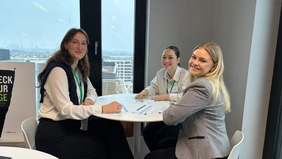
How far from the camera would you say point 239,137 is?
1328 mm

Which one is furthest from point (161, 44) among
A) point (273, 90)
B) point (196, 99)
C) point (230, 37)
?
point (196, 99)

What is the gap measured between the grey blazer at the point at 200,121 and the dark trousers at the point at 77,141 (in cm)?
48

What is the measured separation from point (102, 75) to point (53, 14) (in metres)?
0.86

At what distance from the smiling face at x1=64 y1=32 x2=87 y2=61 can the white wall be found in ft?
3.02

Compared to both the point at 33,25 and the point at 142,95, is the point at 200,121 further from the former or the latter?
the point at 33,25

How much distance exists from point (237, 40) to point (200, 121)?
3.65ft

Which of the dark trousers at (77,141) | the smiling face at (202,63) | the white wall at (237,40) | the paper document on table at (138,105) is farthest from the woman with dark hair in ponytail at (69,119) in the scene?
the white wall at (237,40)

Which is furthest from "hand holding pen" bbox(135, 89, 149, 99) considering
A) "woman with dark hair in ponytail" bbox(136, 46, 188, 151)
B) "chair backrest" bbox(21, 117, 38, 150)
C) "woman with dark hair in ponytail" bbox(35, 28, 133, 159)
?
"chair backrest" bbox(21, 117, 38, 150)

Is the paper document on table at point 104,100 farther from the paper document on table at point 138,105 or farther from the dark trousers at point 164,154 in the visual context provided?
the dark trousers at point 164,154

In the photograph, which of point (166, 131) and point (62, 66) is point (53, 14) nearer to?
Result: point (62, 66)

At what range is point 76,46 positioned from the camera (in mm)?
1673

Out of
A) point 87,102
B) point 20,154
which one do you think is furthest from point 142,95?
point 20,154

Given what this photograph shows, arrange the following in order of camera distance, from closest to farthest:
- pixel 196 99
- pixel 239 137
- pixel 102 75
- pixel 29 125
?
pixel 196 99 → pixel 239 137 → pixel 29 125 → pixel 102 75

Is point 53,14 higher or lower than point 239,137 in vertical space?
higher
